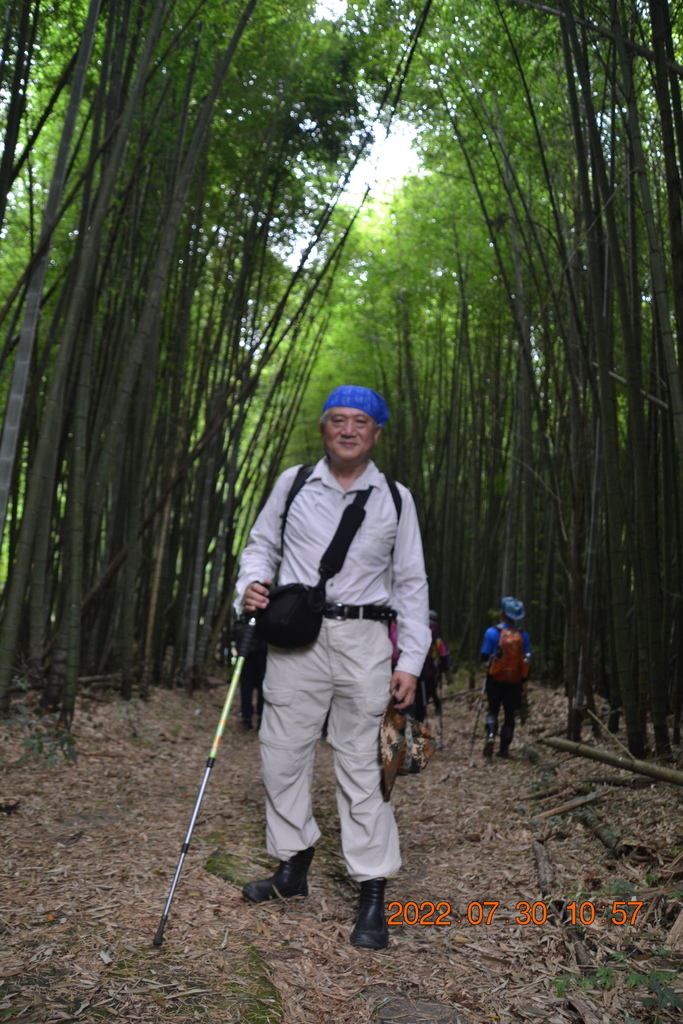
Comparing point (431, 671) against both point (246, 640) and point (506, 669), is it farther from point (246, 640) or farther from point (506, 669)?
point (246, 640)

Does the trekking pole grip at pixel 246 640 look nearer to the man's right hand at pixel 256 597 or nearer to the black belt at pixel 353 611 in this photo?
the man's right hand at pixel 256 597

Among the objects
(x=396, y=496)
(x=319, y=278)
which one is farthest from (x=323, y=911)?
(x=319, y=278)

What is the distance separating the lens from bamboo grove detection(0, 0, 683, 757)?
3006 mm

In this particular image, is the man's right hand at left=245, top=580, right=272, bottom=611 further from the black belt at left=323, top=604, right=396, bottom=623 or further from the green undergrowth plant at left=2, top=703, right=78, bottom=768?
the green undergrowth plant at left=2, top=703, right=78, bottom=768

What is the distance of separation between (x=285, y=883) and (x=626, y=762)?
4.21ft

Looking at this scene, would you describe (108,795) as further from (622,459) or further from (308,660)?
(622,459)

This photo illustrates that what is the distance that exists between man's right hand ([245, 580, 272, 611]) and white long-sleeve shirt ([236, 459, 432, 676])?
5 cm

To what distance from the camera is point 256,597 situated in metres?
2.01

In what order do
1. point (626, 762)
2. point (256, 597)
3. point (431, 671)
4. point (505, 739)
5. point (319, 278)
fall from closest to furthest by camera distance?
1. point (256, 597)
2. point (626, 762)
3. point (319, 278)
4. point (505, 739)
5. point (431, 671)

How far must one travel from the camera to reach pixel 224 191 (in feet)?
18.9

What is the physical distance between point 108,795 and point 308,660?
1414 mm

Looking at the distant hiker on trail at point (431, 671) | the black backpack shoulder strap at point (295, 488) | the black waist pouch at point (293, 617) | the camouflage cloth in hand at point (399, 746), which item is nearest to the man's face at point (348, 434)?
the black backpack shoulder strap at point (295, 488)

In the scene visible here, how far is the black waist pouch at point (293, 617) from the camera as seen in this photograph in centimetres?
198
